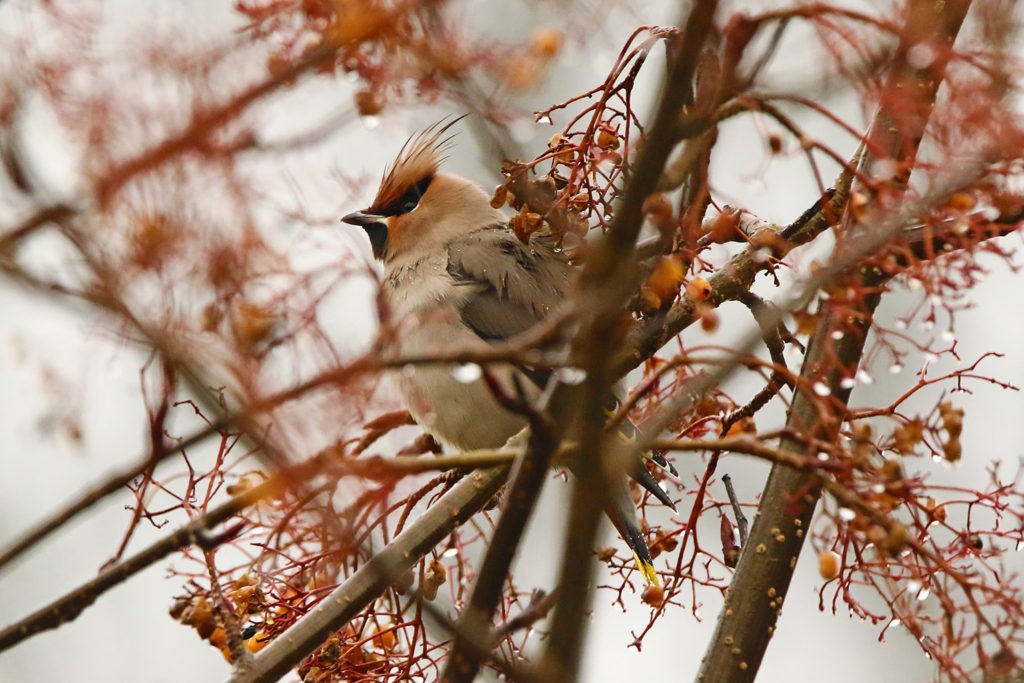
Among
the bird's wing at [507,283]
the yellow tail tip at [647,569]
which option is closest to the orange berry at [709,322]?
the yellow tail tip at [647,569]

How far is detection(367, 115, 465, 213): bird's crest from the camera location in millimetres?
4270

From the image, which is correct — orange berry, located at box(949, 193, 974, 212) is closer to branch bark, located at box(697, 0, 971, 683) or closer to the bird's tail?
branch bark, located at box(697, 0, 971, 683)

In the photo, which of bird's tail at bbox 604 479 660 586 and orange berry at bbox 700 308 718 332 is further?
bird's tail at bbox 604 479 660 586

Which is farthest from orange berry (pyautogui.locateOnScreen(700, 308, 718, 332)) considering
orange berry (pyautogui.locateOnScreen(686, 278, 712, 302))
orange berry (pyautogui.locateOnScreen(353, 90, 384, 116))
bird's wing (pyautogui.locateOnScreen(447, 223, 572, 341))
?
bird's wing (pyautogui.locateOnScreen(447, 223, 572, 341))

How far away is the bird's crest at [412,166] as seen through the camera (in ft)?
14.0

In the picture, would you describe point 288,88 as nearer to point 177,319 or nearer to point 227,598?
point 177,319

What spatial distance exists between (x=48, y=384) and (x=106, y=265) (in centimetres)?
47

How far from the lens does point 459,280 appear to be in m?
3.80

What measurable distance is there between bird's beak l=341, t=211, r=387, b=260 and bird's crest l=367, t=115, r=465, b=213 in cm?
4

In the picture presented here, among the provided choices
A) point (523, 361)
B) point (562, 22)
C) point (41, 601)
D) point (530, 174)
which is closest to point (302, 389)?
point (523, 361)

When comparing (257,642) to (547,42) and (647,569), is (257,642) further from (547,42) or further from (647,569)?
(547,42)

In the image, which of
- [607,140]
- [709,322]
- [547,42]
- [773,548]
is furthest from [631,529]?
[547,42]

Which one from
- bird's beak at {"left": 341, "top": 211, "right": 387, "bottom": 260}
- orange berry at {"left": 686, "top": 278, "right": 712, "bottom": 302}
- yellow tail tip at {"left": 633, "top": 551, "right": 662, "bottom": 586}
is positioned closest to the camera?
orange berry at {"left": 686, "top": 278, "right": 712, "bottom": 302}

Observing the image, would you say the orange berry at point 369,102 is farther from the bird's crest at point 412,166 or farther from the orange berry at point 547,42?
the bird's crest at point 412,166
